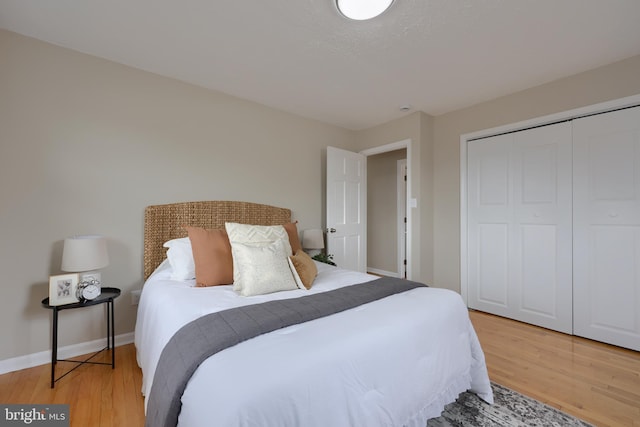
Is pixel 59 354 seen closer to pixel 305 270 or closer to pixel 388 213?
pixel 305 270

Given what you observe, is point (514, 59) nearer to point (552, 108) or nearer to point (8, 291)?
point (552, 108)

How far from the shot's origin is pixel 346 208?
3.87 metres

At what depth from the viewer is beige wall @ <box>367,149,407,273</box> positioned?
5.04 m

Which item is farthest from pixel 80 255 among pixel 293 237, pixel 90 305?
pixel 293 237

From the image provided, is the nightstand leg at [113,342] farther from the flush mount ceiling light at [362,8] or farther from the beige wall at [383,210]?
the beige wall at [383,210]

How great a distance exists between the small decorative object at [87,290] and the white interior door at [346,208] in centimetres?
241

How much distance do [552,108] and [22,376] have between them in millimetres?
4913

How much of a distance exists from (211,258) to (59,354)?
1.43 metres

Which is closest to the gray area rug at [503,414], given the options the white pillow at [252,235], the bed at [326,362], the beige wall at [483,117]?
the bed at [326,362]

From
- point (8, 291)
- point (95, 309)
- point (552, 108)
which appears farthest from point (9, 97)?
point (552, 108)

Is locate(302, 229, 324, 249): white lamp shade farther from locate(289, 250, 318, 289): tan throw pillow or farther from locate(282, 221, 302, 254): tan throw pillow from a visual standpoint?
locate(289, 250, 318, 289): tan throw pillow

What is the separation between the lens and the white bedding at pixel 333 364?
0.90 meters

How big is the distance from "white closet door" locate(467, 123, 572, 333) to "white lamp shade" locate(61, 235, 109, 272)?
3.69 meters

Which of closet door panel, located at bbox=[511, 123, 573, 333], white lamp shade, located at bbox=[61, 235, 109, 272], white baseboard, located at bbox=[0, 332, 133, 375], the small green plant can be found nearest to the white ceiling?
closet door panel, located at bbox=[511, 123, 573, 333]
